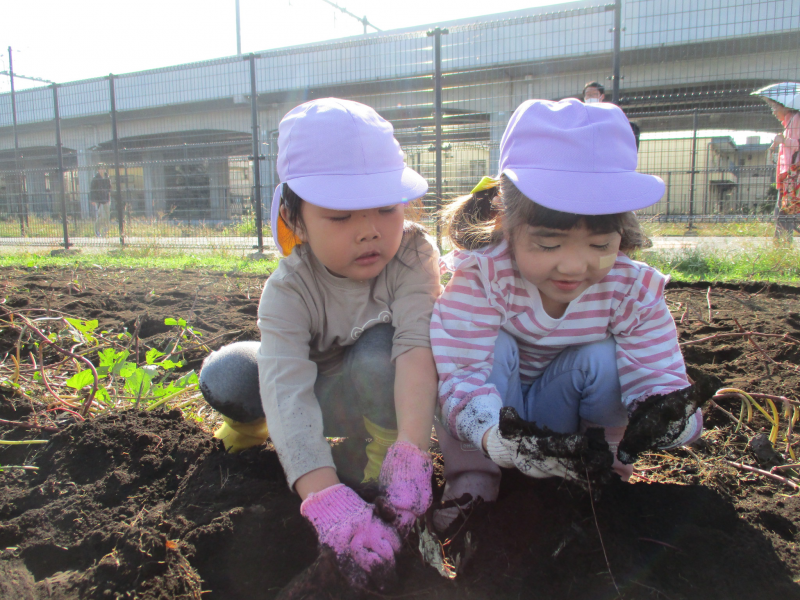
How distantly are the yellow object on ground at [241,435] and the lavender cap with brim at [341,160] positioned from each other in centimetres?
72

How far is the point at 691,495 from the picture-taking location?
1183 mm

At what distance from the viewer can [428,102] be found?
24.1 ft

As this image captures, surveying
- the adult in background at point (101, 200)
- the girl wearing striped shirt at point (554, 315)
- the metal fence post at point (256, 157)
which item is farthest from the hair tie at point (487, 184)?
the adult in background at point (101, 200)

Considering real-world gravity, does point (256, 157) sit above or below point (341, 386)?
above

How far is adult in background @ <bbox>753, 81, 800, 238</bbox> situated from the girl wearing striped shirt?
481cm

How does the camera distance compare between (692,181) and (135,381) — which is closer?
(135,381)

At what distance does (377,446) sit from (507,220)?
26.1 inches

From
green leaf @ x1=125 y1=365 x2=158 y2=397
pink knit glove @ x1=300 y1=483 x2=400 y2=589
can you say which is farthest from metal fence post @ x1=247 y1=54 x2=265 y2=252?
pink knit glove @ x1=300 y1=483 x2=400 y2=589

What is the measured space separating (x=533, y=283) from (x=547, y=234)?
5.6 inches

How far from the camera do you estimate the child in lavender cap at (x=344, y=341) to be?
3.47 feet

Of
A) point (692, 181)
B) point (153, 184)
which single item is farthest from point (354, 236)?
point (692, 181)

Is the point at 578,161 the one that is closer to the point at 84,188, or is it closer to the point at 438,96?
the point at 438,96

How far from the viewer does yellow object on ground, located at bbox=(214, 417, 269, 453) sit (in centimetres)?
157

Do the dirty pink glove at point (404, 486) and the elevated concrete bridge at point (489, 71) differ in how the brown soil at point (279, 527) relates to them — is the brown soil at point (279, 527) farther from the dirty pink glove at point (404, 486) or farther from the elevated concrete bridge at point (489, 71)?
the elevated concrete bridge at point (489, 71)
